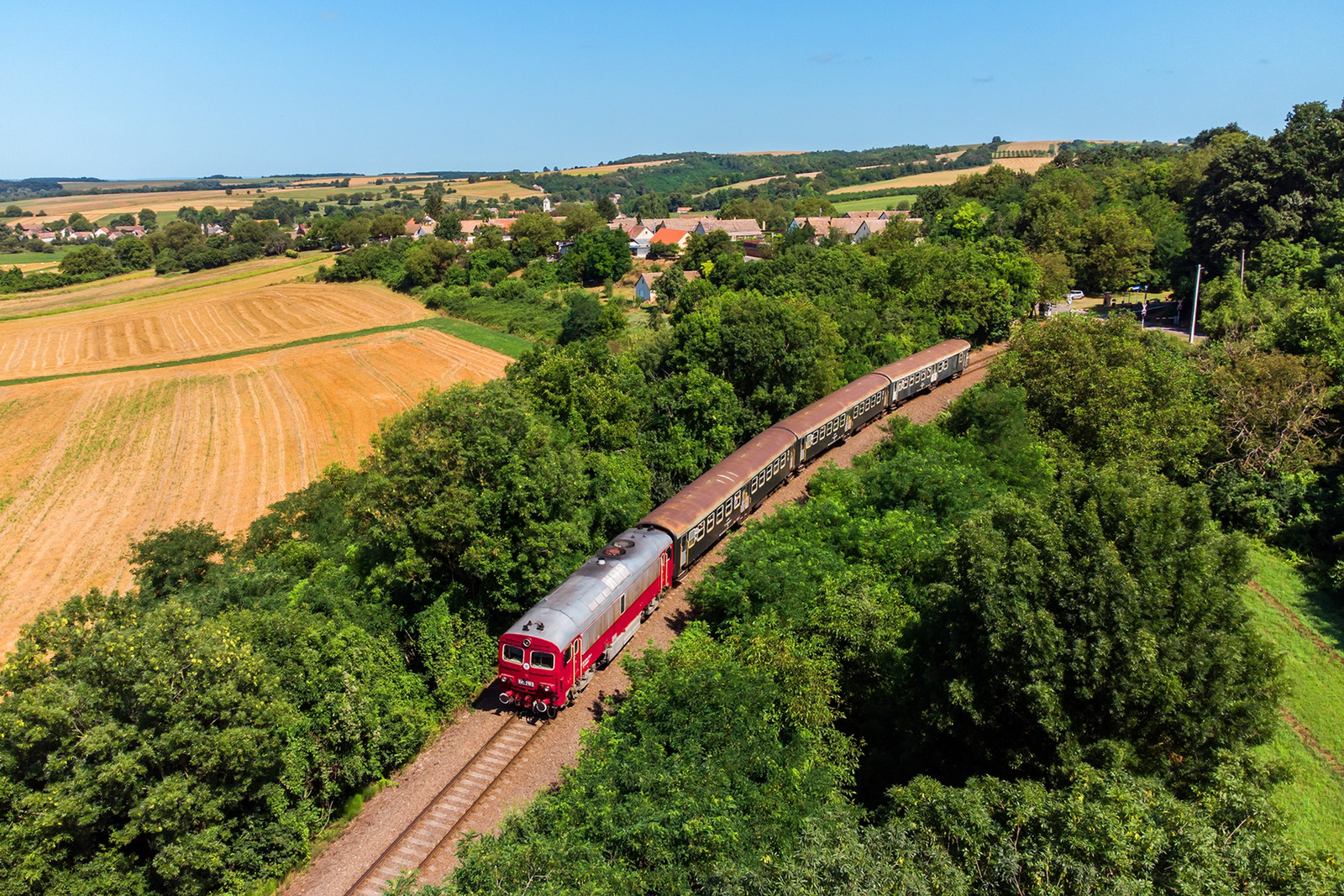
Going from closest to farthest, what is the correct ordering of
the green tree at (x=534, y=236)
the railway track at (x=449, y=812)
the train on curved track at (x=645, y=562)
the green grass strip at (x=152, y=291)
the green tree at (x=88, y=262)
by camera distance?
the railway track at (x=449, y=812)
the train on curved track at (x=645, y=562)
the green grass strip at (x=152, y=291)
the green tree at (x=534, y=236)
the green tree at (x=88, y=262)

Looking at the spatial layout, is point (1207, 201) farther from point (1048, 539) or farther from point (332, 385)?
point (332, 385)

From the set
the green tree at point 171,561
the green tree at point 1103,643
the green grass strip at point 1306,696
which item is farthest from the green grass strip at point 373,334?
the green tree at point 1103,643

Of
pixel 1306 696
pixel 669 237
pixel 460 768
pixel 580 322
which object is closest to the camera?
pixel 460 768

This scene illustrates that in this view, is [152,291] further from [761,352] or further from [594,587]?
[594,587]

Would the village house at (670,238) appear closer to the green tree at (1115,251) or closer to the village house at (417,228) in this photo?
the village house at (417,228)

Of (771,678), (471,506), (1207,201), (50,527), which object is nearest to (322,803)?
(471,506)

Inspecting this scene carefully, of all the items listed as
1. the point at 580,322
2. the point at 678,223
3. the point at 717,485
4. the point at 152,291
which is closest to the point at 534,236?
the point at 678,223

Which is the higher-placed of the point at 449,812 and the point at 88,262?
the point at 88,262
